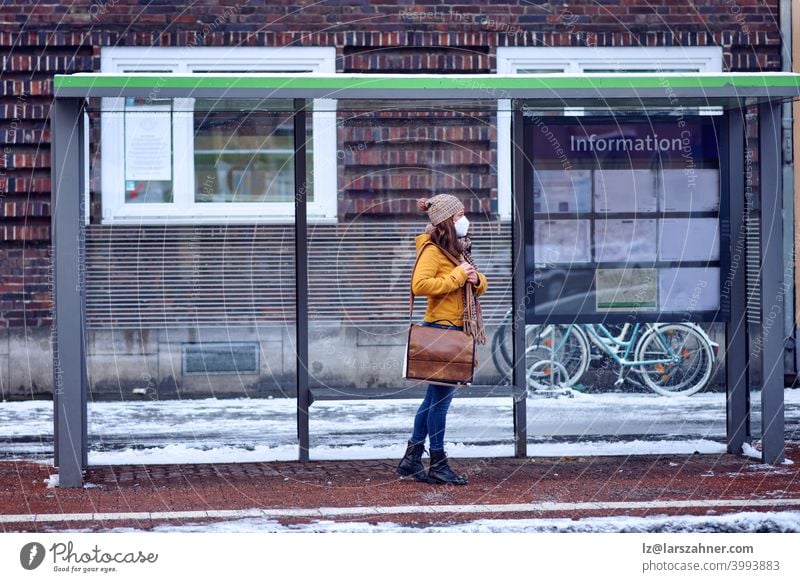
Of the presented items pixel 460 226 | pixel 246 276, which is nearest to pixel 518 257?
pixel 460 226

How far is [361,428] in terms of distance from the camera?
10.9m

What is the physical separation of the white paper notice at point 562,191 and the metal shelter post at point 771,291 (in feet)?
3.69

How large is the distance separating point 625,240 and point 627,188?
0.35m

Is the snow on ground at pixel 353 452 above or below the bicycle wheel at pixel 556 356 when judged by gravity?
below

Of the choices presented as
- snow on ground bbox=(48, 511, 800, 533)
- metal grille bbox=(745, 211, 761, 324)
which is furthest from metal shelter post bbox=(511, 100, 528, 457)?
snow on ground bbox=(48, 511, 800, 533)

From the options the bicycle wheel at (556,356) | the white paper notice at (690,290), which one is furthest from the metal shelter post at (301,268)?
the bicycle wheel at (556,356)

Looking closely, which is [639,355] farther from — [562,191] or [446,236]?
[446,236]

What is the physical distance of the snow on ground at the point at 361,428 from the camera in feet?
31.3

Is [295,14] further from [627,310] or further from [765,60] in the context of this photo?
[627,310]

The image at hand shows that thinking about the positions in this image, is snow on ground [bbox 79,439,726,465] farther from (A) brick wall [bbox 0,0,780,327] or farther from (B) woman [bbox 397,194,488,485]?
(A) brick wall [bbox 0,0,780,327]

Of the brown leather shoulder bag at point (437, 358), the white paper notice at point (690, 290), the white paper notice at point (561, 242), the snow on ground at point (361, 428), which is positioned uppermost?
the white paper notice at point (561, 242)

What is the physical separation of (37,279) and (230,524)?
682 centimetres

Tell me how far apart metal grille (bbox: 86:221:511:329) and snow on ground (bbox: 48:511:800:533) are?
336cm

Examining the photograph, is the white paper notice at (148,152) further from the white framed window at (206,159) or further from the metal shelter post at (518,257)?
the metal shelter post at (518,257)
